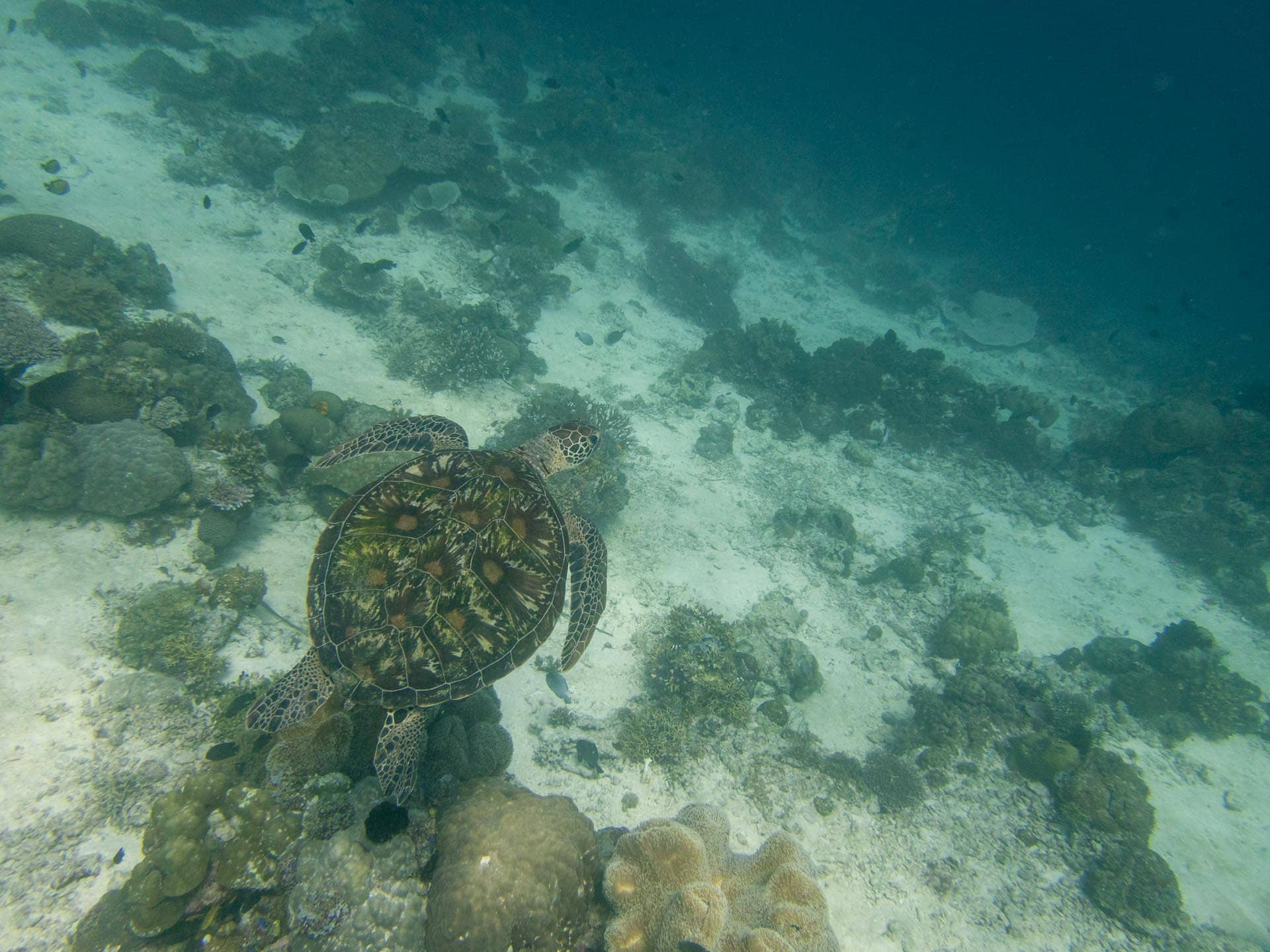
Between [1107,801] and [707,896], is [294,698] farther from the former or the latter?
[1107,801]

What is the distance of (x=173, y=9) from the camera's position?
57.3ft

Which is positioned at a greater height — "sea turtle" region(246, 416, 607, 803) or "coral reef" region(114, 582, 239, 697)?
"sea turtle" region(246, 416, 607, 803)

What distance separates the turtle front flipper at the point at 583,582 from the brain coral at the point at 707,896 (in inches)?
67.2

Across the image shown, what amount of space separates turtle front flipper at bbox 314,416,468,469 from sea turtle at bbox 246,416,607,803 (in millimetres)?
869

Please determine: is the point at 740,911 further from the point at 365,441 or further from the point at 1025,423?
the point at 1025,423

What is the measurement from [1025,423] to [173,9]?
103 feet

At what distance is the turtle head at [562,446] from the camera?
5.54m

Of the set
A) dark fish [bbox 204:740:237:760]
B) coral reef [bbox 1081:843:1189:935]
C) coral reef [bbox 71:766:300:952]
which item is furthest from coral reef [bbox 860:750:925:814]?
dark fish [bbox 204:740:237:760]

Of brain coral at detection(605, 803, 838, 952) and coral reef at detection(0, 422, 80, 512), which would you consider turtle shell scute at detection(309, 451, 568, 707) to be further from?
coral reef at detection(0, 422, 80, 512)

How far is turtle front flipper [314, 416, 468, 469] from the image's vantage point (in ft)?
17.3

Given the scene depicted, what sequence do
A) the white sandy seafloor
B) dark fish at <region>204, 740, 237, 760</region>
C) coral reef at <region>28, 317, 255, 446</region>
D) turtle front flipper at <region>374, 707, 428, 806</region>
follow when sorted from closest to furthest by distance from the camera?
turtle front flipper at <region>374, 707, 428, 806</region> < dark fish at <region>204, 740, 237, 760</region> < the white sandy seafloor < coral reef at <region>28, 317, 255, 446</region>

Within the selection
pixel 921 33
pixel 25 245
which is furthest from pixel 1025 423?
pixel 921 33

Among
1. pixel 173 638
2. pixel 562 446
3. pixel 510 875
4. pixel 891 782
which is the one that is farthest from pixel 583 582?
pixel 891 782

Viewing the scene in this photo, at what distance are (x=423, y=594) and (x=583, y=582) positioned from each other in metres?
1.78
